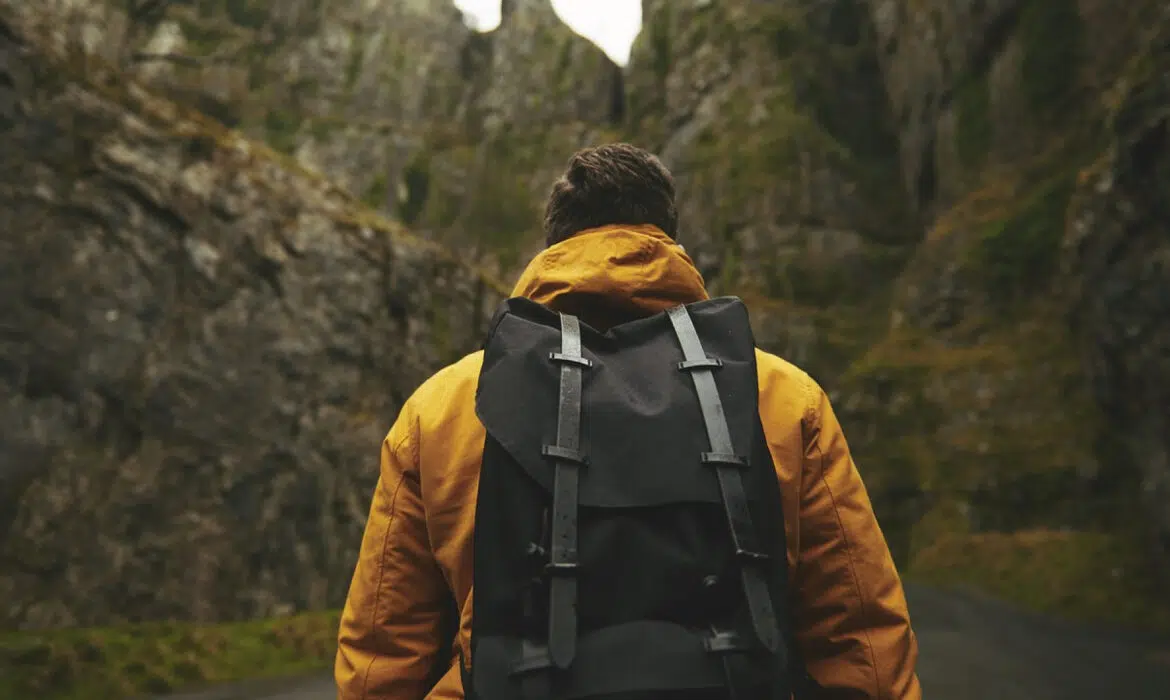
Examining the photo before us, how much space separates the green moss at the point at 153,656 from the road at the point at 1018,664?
0.58m

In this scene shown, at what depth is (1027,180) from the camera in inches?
1217

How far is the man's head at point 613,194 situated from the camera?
2.68m

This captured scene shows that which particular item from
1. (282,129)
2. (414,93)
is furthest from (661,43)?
(282,129)

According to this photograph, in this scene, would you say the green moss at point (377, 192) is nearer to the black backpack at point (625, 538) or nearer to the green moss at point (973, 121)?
the green moss at point (973, 121)

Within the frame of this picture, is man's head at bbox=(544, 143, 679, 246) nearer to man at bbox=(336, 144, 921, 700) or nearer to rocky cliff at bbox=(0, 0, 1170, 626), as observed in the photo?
man at bbox=(336, 144, 921, 700)

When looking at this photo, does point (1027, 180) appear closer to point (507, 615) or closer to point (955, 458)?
point (955, 458)

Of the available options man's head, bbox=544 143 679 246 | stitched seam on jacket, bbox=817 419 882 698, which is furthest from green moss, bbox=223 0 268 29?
stitched seam on jacket, bbox=817 419 882 698

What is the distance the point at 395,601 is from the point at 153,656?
10.3 m

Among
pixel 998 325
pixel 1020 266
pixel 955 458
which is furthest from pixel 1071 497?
pixel 1020 266

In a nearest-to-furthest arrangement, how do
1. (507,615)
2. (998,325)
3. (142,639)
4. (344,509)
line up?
(507,615) < (142,639) < (344,509) < (998,325)

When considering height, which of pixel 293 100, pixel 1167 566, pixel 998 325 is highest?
pixel 293 100

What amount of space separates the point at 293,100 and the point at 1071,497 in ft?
208

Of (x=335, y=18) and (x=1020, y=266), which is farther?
(x=335, y=18)

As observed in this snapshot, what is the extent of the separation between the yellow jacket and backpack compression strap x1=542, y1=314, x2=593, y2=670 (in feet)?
1.08
